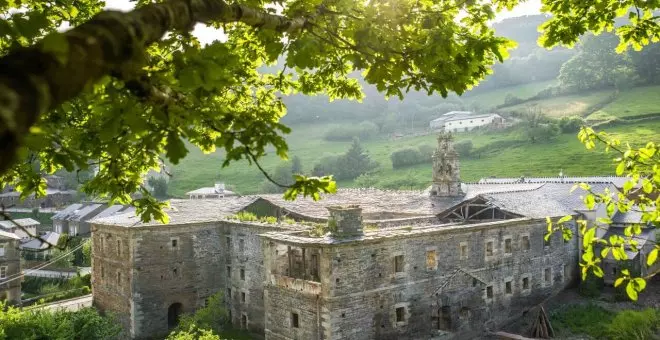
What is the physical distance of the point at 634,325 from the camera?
79.1 ft

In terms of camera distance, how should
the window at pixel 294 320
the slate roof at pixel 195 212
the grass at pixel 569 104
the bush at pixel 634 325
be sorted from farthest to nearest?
the grass at pixel 569 104 < the slate roof at pixel 195 212 < the bush at pixel 634 325 < the window at pixel 294 320

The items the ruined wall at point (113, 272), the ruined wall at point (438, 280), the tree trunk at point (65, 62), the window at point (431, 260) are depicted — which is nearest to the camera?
the tree trunk at point (65, 62)

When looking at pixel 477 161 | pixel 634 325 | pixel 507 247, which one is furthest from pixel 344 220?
pixel 477 161

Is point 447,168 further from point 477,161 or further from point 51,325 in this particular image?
point 477,161

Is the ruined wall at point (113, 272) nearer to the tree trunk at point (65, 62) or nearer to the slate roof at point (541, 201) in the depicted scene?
the slate roof at point (541, 201)

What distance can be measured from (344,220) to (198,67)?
18921 mm

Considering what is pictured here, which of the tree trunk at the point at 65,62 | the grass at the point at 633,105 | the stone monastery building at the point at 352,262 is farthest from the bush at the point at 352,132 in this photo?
the tree trunk at the point at 65,62

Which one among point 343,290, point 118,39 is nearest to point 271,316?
point 343,290

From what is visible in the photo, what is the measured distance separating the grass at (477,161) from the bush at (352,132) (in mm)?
3194

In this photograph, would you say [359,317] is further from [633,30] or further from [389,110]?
[389,110]

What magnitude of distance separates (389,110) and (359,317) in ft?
345

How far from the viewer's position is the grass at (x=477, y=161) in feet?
200

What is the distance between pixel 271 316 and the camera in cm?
2394

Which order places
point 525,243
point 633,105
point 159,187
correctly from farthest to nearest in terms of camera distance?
point 159,187, point 633,105, point 525,243
